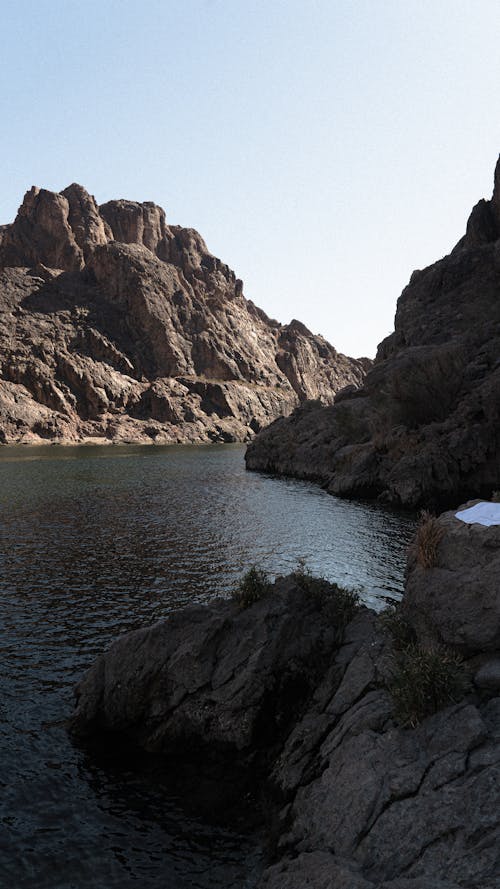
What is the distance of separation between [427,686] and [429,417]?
4519 centimetres

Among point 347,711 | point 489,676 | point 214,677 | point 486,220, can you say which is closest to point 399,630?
point 347,711

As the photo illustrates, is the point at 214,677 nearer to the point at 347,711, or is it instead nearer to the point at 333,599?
the point at 347,711

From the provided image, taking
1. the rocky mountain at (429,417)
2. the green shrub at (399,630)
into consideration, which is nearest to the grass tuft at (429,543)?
the green shrub at (399,630)

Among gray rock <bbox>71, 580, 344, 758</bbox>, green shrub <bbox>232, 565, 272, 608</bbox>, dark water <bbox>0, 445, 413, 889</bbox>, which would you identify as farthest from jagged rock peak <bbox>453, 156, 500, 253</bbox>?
gray rock <bbox>71, 580, 344, 758</bbox>

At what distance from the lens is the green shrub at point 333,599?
13.8 meters

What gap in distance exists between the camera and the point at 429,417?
5122 cm

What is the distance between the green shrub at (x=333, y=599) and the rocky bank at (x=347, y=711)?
2.1 inches

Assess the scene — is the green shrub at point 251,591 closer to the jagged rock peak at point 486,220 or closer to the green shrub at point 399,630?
the green shrub at point 399,630

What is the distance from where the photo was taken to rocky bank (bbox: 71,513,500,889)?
7.23 metres

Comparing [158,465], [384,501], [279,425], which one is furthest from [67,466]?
[384,501]

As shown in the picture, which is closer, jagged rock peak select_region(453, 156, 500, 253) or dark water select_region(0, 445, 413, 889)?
dark water select_region(0, 445, 413, 889)

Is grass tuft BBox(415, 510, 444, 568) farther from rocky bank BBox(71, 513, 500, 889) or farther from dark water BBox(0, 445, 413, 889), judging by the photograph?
dark water BBox(0, 445, 413, 889)

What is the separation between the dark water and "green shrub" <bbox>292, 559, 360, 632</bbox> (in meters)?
5.55

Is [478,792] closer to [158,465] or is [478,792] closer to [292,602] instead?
[292,602]
